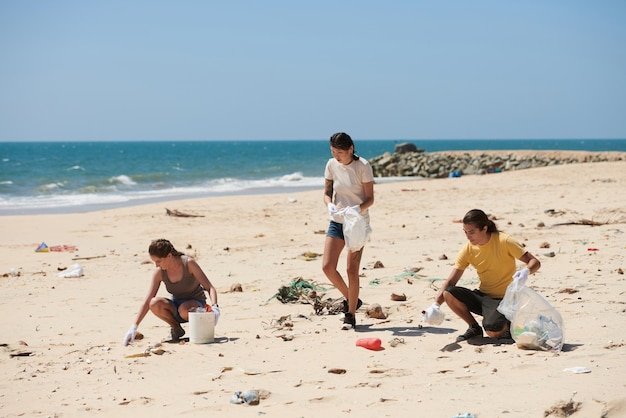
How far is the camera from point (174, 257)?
20.1 ft

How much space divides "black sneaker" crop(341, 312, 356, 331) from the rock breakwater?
2844cm

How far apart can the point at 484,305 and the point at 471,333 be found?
0.24m

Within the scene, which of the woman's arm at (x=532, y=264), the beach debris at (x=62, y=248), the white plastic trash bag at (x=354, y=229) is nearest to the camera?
the woman's arm at (x=532, y=264)

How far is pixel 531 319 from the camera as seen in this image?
17.2 ft

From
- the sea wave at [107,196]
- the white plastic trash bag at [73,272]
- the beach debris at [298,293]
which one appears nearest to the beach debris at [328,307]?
the beach debris at [298,293]

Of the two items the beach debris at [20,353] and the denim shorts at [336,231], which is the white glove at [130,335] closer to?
the beach debris at [20,353]

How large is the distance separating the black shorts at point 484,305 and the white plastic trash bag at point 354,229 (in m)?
0.89

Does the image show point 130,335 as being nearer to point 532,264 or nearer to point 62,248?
point 532,264

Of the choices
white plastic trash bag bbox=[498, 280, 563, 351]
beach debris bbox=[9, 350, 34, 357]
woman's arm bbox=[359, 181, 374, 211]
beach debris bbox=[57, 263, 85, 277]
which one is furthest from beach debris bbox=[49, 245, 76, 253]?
white plastic trash bag bbox=[498, 280, 563, 351]

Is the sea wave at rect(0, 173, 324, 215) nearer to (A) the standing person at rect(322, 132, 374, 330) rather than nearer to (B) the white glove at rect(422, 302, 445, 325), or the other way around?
(A) the standing person at rect(322, 132, 374, 330)

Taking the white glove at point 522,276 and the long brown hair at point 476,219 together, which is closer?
the white glove at point 522,276

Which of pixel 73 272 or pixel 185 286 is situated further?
pixel 73 272

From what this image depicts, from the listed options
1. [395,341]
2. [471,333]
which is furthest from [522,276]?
[395,341]

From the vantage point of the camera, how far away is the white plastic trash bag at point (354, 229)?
20.2ft
